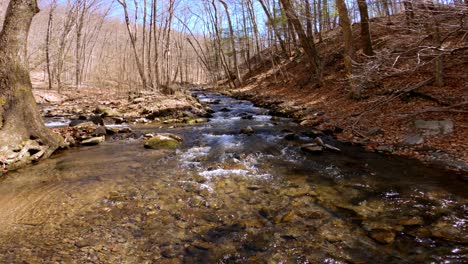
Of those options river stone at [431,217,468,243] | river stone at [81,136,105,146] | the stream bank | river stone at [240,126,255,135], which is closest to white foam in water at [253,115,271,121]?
the stream bank

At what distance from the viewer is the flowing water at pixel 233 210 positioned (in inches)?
120

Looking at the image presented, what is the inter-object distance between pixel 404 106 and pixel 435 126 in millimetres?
1664

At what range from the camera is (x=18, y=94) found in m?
6.53

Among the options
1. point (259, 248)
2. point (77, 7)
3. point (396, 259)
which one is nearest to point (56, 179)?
point (259, 248)

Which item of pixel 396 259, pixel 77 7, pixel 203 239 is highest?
pixel 77 7

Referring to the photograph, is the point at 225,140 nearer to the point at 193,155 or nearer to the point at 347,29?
the point at 193,155

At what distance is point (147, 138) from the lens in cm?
852

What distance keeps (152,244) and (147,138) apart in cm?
568

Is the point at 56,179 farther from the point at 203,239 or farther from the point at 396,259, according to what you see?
the point at 396,259

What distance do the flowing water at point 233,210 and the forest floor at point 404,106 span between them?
811 mm

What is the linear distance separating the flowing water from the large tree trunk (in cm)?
59

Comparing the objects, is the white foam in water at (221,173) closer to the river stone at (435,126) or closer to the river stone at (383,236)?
the river stone at (383,236)

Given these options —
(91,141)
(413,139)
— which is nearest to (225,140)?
(91,141)

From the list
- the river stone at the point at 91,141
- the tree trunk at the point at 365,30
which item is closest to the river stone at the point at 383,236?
the river stone at the point at 91,141
